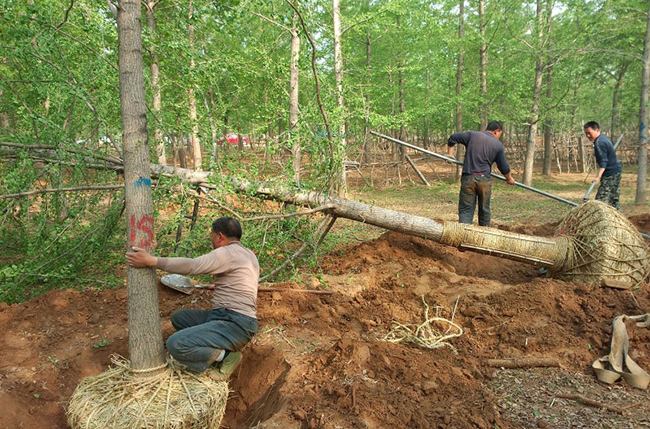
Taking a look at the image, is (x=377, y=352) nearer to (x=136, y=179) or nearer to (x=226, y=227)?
(x=226, y=227)

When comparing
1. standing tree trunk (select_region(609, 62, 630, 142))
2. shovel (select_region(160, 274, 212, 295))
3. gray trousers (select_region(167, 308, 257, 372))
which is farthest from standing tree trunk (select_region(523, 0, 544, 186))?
gray trousers (select_region(167, 308, 257, 372))

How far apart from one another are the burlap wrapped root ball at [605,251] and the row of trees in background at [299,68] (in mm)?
3177

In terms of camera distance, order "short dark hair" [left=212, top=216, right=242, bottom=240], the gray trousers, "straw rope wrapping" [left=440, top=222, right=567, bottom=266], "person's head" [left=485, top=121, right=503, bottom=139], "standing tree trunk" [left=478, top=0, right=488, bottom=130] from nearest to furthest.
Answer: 1. the gray trousers
2. "short dark hair" [left=212, top=216, right=242, bottom=240]
3. "straw rope wrapping" [left=440, top=222, right=567, bottom=266]
4. "person's head" [left=485, top=121, right=503, bottom=139]
5. "standing tree trunk" [left=478, top=0, right=488, bottom=130]

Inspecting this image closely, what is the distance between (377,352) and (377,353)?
0.01 m

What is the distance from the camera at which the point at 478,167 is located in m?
6.73

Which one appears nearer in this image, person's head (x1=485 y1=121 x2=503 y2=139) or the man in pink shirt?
the man in pink shirt

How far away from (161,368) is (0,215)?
2.92m

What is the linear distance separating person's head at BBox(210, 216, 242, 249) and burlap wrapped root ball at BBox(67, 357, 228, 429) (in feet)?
3.49

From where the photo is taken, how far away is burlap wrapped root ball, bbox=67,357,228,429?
2.96 m

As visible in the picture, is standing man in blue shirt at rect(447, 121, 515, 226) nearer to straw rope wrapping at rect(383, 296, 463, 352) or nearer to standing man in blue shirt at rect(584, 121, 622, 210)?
standing man in blue shirt at rect(584, 121, 622, 210)

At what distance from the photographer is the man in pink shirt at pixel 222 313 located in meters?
3.27

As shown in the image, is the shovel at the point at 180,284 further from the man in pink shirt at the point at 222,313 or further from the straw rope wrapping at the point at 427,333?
the straw rope wrapping at the point at 427,333

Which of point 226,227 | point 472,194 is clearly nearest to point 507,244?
point 472,194

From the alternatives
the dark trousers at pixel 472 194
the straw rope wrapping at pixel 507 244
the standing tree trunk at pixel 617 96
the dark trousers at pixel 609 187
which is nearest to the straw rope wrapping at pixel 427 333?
the straw rope wrapping at pixel 507 244
